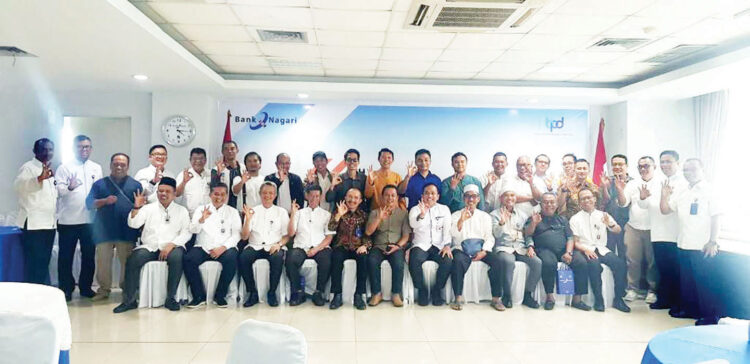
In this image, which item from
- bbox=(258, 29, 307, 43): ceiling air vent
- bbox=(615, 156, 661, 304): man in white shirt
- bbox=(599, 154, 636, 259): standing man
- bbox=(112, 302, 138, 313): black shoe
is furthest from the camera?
bbox=(599, 154, 636, 259): standing man

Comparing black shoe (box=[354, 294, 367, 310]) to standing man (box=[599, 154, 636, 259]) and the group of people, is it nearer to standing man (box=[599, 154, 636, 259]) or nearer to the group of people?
the group of people

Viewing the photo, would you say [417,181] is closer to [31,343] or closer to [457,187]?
[457,187]

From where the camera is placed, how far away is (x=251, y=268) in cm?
530

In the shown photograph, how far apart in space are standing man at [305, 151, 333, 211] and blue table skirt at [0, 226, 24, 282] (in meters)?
3.41

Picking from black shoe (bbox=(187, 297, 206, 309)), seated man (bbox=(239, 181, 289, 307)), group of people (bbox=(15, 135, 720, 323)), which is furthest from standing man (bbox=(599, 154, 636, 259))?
black shoe (bbox=(187, 297, 206, 309))

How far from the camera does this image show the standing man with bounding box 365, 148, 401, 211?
6.07 m

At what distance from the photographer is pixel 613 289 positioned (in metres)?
5.43

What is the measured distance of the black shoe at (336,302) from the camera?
5.18 m

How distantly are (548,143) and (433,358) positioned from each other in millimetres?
5249

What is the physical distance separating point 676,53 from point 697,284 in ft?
9.28

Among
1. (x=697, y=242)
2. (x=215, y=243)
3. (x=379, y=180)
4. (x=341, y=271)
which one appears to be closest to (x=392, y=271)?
(x=341, y=271)

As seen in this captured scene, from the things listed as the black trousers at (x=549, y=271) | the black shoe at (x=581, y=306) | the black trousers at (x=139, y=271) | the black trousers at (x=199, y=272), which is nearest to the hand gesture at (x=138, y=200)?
the black trousers at (x=139, y=271)

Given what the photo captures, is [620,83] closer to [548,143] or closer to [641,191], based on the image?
[548,143]

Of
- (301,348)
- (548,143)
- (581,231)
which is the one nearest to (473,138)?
(548,143)
